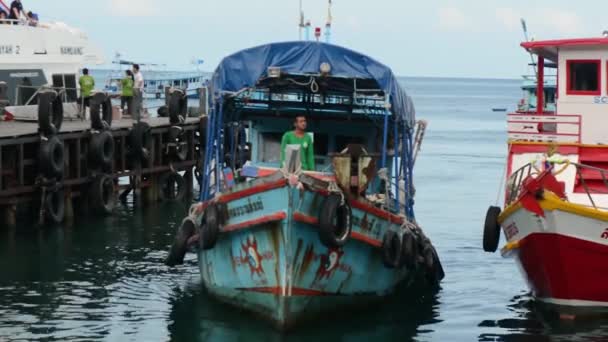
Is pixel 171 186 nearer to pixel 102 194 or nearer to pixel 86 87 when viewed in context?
pixel 86 87

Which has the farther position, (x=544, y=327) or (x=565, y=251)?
(x=544, y=327)

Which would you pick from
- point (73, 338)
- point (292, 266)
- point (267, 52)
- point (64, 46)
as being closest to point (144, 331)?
point (73, 338)

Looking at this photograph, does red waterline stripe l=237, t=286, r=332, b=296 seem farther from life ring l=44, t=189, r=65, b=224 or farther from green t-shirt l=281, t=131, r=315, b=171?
life ring l=44, t=189, r=65, b=224

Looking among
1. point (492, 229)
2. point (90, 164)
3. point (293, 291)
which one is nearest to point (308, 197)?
point (293, 291)

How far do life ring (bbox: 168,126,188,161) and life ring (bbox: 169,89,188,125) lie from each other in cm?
27

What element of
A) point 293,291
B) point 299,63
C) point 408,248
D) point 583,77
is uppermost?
point 299,63

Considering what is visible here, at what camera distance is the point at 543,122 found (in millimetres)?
21266

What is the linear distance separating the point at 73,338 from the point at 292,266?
313 centimetres

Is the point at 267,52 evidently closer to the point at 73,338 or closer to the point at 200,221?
the point at 200,221

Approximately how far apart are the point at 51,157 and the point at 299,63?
425 inches

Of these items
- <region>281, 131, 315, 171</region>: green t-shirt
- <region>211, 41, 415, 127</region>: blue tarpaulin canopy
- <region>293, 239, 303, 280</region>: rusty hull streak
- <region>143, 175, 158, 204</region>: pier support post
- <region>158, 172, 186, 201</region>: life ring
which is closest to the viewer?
<region>293, 239, 303, 280</region>: rusty hull streak

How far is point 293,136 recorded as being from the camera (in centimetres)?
1902

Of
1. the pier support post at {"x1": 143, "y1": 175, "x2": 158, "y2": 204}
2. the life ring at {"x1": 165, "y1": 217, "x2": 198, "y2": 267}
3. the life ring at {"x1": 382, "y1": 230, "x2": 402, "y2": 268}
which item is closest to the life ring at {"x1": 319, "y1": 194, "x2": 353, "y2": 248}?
the life ring at {"x1": 382, "y1": 230, "x2": 402, "y2": 268}

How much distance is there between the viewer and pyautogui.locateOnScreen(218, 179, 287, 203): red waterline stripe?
17.7m
